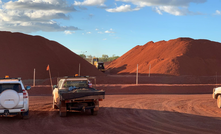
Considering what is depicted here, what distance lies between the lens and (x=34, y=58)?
197 ft

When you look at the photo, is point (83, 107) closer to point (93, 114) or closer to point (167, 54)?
point (93, 114)

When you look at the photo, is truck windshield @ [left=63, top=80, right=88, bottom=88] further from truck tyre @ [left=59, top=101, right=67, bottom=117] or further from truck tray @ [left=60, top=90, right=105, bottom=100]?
truck tray @ [left=60, top=90, right=105, bottom=100]

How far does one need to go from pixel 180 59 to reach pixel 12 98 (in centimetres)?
7400

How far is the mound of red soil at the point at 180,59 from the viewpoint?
255 feet

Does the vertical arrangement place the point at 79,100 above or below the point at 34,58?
below

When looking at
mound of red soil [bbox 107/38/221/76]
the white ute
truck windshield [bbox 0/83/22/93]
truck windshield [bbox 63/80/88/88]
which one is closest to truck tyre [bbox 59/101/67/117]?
the white ute

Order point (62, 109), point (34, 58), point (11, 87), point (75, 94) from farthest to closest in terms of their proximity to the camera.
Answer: point (34, 58), point (62, 109), point (75, 94), point (11, 87)

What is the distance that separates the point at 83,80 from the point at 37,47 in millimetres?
52735

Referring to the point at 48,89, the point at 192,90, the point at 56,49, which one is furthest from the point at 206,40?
the point at 48,89

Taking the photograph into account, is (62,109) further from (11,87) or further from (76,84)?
(11,87)

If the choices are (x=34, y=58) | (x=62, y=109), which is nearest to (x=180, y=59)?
(x=34, y=58)

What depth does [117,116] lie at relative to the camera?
43.7 ft

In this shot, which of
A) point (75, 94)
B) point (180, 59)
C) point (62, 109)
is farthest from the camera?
point (180, 59)

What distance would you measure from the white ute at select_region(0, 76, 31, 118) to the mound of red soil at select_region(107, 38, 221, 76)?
64.3 metres
